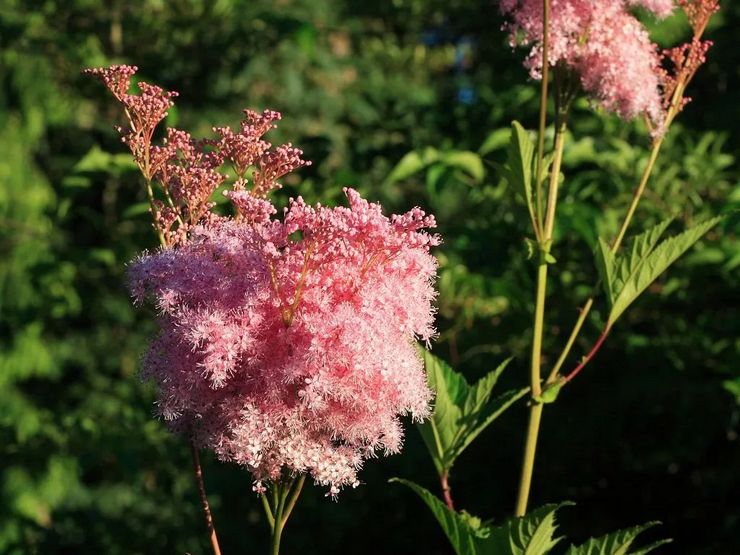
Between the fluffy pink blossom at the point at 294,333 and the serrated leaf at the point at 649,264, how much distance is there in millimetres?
657

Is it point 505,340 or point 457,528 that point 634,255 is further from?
point 505,340

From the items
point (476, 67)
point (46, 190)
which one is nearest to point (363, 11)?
point (476, 67)

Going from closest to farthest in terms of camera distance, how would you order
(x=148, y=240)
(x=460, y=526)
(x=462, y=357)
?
(x=460, y=526) → (x=148, y=240) → (x=462, y=357)

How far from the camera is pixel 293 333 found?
1361mm

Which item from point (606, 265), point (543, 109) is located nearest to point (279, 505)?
point (606, 265)

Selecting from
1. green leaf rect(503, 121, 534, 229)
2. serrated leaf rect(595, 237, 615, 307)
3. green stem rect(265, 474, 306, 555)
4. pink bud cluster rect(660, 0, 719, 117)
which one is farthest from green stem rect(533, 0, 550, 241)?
green stem rect(265, 474, 306, 555)

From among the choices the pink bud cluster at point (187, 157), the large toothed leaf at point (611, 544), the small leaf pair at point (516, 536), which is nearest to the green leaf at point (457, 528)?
the small leaf pair at point (516, 536)

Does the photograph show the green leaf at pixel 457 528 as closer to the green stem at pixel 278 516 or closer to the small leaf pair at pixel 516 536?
the small leaf pair at pixel 516 536

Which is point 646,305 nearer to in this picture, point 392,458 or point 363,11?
point 392,458

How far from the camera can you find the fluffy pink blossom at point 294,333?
1.33 m

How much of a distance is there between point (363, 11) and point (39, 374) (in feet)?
12.5

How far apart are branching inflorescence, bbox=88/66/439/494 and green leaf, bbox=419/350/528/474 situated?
0.45 m

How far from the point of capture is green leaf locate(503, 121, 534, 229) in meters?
1.89

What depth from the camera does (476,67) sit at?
5.35 m
